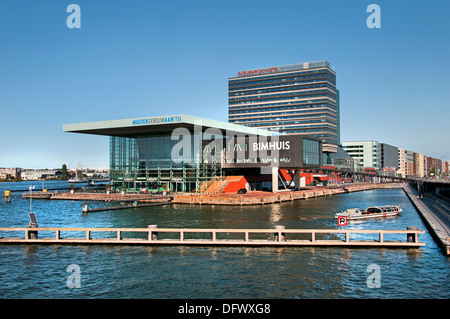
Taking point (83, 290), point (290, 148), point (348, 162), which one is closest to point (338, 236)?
point (83, 290)

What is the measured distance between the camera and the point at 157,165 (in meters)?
94.3

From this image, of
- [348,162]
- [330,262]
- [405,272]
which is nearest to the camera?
[405,272]

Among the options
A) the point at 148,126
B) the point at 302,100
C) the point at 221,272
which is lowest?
the point at 221,272

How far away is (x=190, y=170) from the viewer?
9069 centimetres

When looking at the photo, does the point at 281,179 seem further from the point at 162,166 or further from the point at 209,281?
the point at 209,281

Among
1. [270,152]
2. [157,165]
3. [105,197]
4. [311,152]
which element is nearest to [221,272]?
[105,197]

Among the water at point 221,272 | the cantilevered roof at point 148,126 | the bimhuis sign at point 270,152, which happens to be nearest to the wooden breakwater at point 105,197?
the cantilevered roof at point 148,126

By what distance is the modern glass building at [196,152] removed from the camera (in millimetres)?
90000

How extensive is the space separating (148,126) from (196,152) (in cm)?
1364

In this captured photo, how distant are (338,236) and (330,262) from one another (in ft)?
Result: 40.8

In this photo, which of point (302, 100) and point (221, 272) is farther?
point (302, 100)

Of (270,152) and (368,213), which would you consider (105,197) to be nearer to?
(270,152)

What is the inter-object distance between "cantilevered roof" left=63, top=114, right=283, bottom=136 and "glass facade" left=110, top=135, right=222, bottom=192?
3059mm

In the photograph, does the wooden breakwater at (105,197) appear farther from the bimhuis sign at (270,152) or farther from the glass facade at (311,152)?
the glass facade at (311,152)
